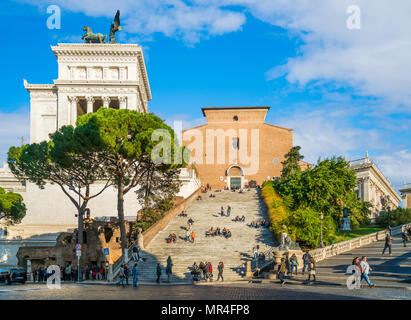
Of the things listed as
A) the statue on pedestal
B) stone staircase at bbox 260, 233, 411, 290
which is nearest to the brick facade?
the statue on pedestal

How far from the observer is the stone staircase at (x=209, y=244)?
30391 millimetres

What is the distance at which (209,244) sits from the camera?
115 ft

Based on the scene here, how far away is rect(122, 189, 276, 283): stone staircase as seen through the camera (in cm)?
3039

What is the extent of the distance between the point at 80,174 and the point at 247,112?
1696 inches

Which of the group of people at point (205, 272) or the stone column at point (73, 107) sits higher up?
the stone column at point (73, 107)

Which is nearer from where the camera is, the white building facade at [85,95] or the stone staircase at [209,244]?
the stone staircase at [209,244]

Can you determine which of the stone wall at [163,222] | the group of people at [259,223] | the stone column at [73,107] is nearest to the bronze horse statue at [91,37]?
the stone column at [73,107]

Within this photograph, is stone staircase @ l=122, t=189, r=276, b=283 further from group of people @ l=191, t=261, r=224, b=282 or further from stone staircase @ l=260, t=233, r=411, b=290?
stone staircase @ l=260, t=233, r=411, b=290

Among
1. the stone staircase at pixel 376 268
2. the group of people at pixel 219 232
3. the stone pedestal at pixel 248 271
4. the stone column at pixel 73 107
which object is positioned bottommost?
the stone pedestal at pixel 248 271

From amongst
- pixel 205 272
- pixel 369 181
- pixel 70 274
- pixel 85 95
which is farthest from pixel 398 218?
pixel 85 95

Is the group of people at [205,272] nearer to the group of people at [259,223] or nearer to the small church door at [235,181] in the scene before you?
the group of people at [259,223]
